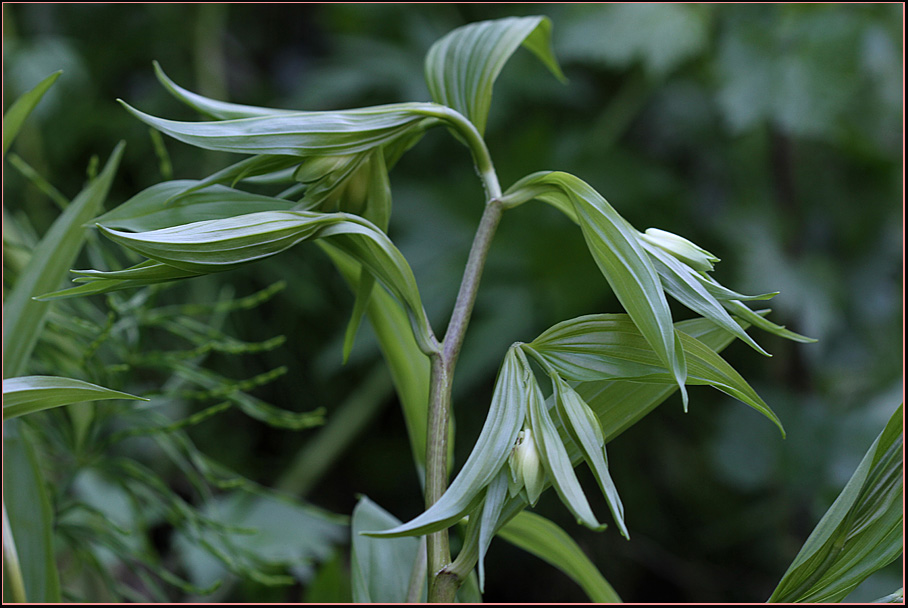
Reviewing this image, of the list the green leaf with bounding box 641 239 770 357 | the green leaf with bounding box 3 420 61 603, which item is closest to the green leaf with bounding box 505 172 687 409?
the green leaf with bounding box 641 239 770 357

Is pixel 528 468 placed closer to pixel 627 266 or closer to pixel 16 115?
pixel 627 266

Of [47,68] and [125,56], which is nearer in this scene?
[47,68]

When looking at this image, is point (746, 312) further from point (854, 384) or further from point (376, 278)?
point (854, 384)

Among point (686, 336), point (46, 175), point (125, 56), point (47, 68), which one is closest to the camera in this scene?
point (686, 336)

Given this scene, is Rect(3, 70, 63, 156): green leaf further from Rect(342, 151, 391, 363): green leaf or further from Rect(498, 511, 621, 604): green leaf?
Rect(498, 511, 621, 604): green leaf

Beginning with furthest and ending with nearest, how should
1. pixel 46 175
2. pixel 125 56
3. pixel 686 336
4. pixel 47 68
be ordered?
pixel 125 56
pixel 46 175
pixel 47 68
pixel 686 336

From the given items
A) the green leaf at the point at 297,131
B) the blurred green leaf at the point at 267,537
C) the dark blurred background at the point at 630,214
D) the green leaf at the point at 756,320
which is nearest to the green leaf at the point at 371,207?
the green leaf at the point at 297,131

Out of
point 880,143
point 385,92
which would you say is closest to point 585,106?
point 385,92
